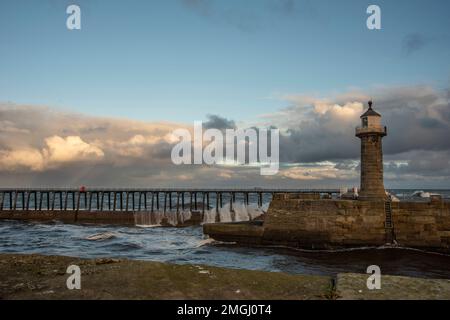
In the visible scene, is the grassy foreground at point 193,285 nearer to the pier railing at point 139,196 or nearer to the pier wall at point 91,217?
the pier railing at point 139,196

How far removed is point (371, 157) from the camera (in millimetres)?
27641

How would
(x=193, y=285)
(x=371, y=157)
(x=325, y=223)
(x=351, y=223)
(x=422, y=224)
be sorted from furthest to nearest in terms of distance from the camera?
(x=371, y=157) < (x=325, y=223) < (x=351, y=223) < (x=422, y=224) < (x=193, y=285)

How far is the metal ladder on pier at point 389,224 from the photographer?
963 inches

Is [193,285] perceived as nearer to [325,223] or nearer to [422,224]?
[325,223]

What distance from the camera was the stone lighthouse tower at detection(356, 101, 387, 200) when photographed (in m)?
27.4

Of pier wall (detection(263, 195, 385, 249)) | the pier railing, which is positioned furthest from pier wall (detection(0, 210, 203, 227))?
pier wall (detection(263, 195, 385, 249))

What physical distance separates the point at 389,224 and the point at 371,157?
17.7 ft

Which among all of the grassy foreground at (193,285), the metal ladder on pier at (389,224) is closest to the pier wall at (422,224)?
the metal ladder on pier at (389,224)

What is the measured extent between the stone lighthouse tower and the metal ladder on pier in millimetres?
2281

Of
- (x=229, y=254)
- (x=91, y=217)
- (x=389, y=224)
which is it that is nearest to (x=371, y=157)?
(x=389, y=224)

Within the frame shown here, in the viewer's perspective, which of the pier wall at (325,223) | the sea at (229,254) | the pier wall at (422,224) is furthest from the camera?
the pier wall at (325,223)

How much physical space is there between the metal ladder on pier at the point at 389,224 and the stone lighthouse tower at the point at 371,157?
7.48 ft
